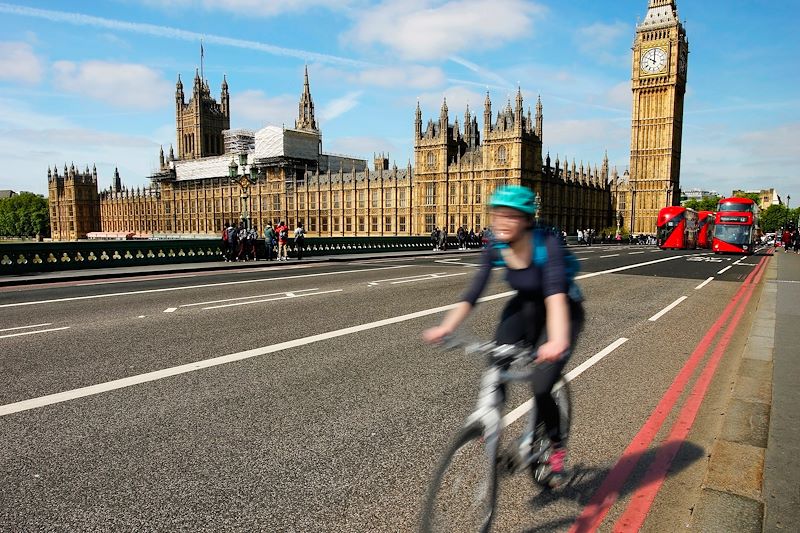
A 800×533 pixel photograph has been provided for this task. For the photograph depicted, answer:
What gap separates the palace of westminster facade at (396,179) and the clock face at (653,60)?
176 millimetres

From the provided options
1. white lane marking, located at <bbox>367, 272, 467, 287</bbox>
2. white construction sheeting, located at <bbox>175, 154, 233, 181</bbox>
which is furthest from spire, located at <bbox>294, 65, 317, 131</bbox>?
white lane marking, located at <bbox>367, 272, 467, 287</bbox>

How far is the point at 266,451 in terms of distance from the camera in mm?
4152

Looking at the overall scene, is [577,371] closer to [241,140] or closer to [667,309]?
[667,309]

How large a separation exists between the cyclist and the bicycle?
0.18 metres

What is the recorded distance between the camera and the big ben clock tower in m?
93.4

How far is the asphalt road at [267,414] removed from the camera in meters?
3.38

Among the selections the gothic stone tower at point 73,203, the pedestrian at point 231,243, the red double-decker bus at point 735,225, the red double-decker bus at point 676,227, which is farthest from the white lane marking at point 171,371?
the gothic stone tower at point 73,203

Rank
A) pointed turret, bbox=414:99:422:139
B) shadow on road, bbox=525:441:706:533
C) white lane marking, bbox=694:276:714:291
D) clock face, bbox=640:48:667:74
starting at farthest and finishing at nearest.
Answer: clock face, bbox=640:48:667:74, pointed turret, bbox=414:99:422:139, white lane marking, bbox=694:276:714:291, shadow on road, bbox=525:441:706:533

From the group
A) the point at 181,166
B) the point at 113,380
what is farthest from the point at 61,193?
the point at 113,380

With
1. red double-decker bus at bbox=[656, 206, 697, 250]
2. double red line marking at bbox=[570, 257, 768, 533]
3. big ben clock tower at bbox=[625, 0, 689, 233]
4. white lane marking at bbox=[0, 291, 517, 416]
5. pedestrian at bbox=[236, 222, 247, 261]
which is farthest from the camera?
big ben clock tower at bbox=[625, 0, 689, 233]

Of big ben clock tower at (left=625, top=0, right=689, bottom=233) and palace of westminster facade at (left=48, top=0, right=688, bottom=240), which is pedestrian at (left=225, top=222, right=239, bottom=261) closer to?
palace of westminster facade at (left=48, top=0, right=688, bottom=240)

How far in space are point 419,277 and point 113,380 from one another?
1267 cm

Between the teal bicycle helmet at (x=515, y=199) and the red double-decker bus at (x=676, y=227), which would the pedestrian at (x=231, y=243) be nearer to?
the teal bicycle helmet at (x=515, y=199)

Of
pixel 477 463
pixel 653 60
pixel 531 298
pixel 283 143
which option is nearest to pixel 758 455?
pixel 531 298
